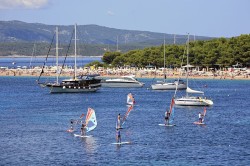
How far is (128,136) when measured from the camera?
81.4 meters

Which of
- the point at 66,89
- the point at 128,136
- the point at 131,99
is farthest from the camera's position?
the point at 66,89

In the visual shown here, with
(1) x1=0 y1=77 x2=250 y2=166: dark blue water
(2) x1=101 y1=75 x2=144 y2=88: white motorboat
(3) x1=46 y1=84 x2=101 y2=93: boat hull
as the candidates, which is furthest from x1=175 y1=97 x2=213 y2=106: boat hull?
(2) x1=101 y1=75 x2=144 y2=88: white motorboat

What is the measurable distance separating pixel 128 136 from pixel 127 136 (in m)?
0.13

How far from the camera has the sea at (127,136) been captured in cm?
6731

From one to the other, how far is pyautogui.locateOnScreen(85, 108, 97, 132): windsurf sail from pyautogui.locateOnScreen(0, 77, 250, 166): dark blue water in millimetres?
1081

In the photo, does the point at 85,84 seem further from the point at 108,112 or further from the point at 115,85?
the point at 108,112

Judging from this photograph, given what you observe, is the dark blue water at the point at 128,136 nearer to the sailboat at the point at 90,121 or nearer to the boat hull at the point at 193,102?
the sailboat at the point at 90,121

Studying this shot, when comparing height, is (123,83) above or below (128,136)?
above

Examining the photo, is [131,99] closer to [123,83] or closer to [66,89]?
[66,89]

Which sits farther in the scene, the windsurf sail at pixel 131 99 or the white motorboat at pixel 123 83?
the white motorboat at pixel 123 83

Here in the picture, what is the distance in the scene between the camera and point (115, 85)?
187 meters

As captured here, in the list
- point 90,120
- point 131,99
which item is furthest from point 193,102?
point 90,120

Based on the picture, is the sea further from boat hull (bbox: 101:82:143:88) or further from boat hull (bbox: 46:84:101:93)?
boat hull (bbox: 101:82:143:88)

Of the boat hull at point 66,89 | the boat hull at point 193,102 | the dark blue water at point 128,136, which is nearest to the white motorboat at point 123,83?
the boat hull at point 66,89
